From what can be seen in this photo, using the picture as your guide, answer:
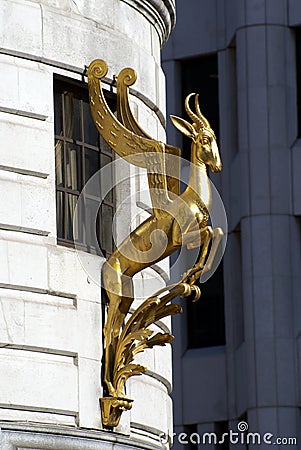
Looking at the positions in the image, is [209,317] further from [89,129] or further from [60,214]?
[60,214]

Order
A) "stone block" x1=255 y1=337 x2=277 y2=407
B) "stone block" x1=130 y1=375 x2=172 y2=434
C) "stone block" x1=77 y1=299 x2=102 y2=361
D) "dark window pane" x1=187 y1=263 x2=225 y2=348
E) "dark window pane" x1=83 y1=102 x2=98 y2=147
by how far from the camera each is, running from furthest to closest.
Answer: "dark window pane" x1=187 y1=263 x2=225 y2=348 → "stone block" x1=255 y1=337 x2=277 y2=407 → "dark window pane" x1=83 y1=102 x2=98 y2=147 → "stone block" x1=130 y1=375 x2=172 y2=434 → "stone block" x1=77 y1=299 x2=102 y2=361

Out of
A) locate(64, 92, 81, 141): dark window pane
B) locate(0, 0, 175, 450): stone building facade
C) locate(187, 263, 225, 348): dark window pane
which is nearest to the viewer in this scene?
locate(0, 0, 175, 450): stone building facade

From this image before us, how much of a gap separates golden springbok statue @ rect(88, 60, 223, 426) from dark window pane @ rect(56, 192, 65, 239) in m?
0.74

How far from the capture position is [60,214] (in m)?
21.5

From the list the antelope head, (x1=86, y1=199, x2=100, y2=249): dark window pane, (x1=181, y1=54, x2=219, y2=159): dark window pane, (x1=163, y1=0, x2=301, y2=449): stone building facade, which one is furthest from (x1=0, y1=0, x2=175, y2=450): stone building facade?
(x1=181, y1=54, x2=219, y2=159): dark window pane

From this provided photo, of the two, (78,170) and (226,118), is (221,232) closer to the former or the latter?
(78,170)

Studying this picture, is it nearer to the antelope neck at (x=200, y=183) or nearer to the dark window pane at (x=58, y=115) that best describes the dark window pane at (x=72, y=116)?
the dark window pane at (x=58, y=115)

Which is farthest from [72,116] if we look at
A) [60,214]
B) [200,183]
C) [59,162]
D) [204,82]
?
[204,82]

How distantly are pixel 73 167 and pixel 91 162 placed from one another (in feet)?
1.23

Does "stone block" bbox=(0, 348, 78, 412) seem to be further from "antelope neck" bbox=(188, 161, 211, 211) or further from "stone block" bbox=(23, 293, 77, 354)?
"antelope neck" bbox=(188, 161, 211, 211)

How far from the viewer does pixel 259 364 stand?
41562mm

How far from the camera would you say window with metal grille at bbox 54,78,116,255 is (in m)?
21.6

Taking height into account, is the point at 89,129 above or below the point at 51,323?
above

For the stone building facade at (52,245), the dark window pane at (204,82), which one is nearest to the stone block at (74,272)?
the stone building facade at (52,245)
